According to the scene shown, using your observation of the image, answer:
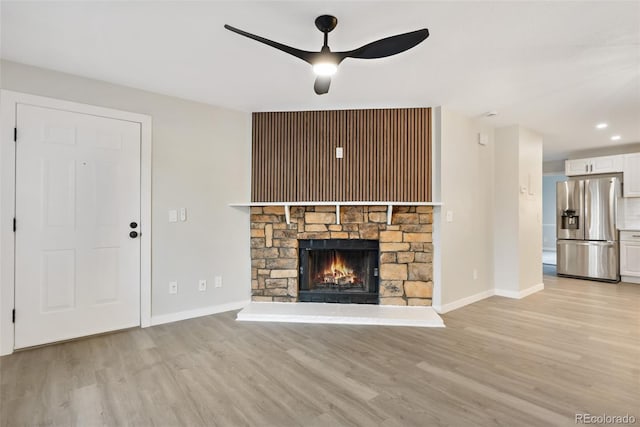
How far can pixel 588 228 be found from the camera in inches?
222

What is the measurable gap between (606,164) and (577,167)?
1.37ft

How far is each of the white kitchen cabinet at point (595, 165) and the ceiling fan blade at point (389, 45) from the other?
19.0 feet

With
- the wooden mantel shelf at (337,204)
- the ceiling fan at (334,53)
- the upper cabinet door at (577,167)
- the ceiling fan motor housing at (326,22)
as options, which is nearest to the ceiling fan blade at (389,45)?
the ceiling fan at (334,53)

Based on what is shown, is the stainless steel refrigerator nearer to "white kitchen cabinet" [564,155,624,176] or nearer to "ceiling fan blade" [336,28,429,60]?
"white kitchen cabinet" [564,155,624,176]

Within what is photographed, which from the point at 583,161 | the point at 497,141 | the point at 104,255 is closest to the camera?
the point at 104,255

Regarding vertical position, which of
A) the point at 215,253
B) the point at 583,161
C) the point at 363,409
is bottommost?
the point at 363,409

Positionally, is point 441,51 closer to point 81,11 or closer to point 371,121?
point 371,121

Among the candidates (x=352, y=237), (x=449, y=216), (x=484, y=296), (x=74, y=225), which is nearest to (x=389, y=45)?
(x=352, y=237)

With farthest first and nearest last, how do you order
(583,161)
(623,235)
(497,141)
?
(583,161) → (623,235) → (497,141)

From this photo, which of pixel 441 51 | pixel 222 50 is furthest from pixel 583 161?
pixel 222 50

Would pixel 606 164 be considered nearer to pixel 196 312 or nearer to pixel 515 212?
pixel 515 212

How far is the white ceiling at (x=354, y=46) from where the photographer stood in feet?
6.41

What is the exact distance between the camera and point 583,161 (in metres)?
5.80

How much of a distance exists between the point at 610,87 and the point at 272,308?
13.7 feet
